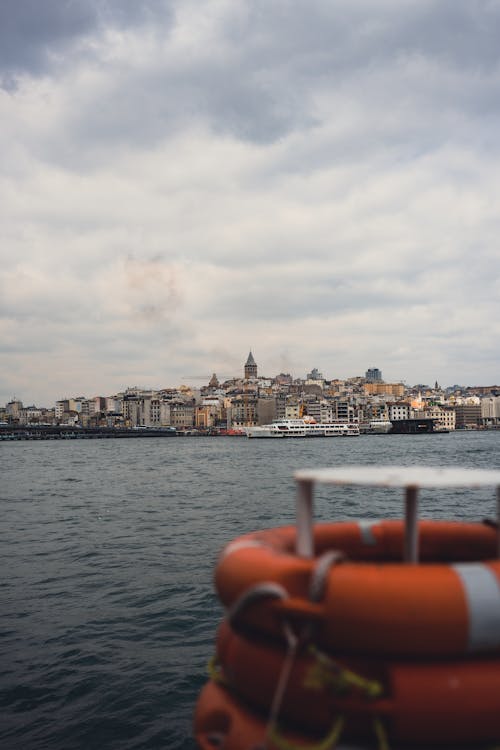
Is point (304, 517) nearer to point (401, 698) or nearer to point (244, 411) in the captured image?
point (401, 698)

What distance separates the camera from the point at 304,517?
13.1 ft

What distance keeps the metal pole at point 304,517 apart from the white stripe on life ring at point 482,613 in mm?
969

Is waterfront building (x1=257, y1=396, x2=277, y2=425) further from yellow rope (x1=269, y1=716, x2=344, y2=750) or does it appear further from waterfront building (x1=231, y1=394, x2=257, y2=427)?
yellow rope (x1=269, y1=716, x2=344, y2=750)

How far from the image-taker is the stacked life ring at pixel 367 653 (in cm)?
341

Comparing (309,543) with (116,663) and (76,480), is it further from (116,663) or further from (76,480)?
(76,480)

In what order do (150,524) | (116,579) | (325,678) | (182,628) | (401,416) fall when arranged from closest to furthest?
(325,678)
(182,628)
(116,579)
(150,524)
(401,416)

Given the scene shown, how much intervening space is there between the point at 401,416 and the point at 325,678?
194632 mm

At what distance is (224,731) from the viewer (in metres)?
4.14

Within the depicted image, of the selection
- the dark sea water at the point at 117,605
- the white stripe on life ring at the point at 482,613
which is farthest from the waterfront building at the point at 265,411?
the white stripe on life ring at the point at 482,613

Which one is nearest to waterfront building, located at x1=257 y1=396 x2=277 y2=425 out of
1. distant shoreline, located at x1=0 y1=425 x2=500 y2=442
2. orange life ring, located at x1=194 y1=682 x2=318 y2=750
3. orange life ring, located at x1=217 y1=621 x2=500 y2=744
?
distant shoreline, located at x1=0 y1=425 x2=500 y2=442

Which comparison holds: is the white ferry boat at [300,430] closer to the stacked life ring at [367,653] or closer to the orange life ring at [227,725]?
the orange life ring at [227,725]

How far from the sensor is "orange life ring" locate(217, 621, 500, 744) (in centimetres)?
341

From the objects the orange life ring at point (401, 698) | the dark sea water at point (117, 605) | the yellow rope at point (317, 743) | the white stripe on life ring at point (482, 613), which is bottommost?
the dark sea water at point (117, 605)

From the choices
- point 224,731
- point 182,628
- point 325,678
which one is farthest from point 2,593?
point 325,678
